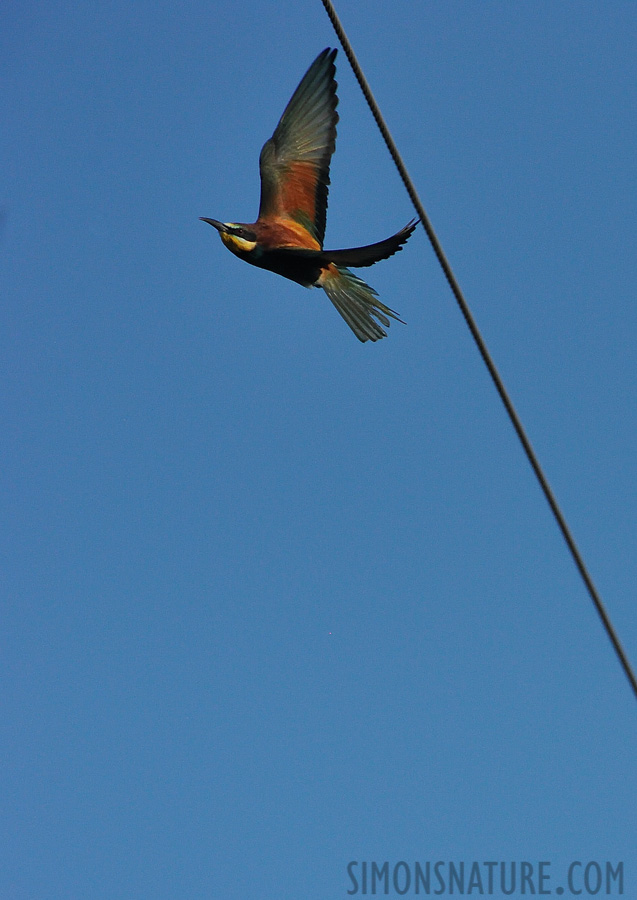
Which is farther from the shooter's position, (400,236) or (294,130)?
(294,130)

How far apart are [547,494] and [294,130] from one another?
467 cm

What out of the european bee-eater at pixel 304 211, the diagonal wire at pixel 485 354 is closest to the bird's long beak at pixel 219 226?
the european bee-eater at pixel 304 211

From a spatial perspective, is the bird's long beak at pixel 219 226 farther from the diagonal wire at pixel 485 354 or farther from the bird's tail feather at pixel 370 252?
the diagonal wire at pixel 485 354

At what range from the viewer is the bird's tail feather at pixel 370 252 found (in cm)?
524

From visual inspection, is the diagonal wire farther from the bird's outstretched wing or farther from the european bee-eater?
the bird's outstretched wing

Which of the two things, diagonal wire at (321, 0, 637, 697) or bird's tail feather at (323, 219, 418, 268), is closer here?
diagonal wire at (321, 0, 637, 697)

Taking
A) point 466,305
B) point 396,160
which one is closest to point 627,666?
point 466,305

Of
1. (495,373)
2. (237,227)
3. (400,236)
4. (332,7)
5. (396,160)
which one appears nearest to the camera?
(495,373)

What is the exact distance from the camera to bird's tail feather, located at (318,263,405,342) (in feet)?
21.1

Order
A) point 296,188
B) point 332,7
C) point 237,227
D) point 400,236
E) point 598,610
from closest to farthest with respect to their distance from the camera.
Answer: point 598,610 → point 332,7 → point 400,236 → point 237,227 → point 296,188

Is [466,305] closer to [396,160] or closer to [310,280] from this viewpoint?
[396,160]

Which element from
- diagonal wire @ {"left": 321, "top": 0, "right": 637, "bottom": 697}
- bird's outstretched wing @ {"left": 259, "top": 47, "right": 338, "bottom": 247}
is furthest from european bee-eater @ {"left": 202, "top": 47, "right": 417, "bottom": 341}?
diagonal wire @ {"left": 321, "top": 0, "right": 637, "bottom": 697}

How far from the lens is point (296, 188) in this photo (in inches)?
275

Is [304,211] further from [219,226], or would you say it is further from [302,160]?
[219,226]
